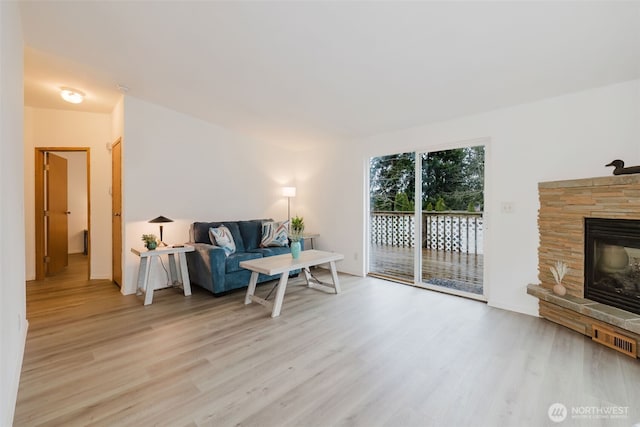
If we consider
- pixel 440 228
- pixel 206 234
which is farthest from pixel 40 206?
pixel 440 228

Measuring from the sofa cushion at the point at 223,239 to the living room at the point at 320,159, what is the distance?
0.65 m

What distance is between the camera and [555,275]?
2.68m

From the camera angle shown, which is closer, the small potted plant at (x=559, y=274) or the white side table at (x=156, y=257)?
the small potted plant at (x=559, y=274)

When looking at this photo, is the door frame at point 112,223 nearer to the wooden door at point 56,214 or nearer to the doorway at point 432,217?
the wooden door at point 56,214

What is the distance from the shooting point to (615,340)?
7.15 feet

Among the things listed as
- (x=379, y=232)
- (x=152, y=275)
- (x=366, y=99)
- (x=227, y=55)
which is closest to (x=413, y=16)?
(x=366, y=99)

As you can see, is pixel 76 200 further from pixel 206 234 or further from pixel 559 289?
pixel 559 289

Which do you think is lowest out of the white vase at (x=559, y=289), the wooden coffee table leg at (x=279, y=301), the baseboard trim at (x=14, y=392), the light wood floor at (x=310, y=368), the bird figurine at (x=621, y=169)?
the light wood floor at (x=310, y=368)

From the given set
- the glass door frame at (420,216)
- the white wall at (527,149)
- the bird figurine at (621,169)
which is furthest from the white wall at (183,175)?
the bird figurine at (621,169)

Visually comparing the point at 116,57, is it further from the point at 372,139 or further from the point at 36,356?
the point at 372,139

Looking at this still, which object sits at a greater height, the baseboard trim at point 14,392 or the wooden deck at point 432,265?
the wooden deck at point 432,265

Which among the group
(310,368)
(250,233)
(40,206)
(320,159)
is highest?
(320,159)

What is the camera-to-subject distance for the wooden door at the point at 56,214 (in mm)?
4320

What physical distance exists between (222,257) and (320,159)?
Result: 2530mm
